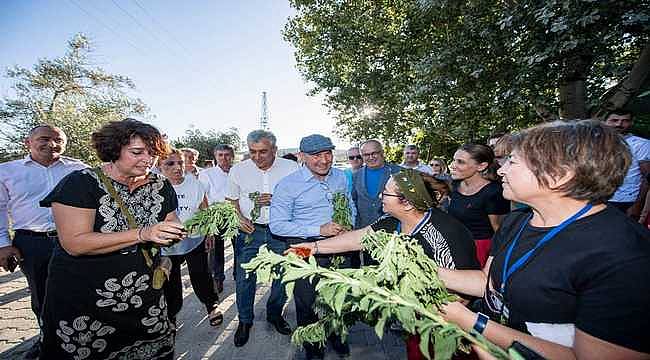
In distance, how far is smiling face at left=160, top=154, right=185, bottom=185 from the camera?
13.7 ft

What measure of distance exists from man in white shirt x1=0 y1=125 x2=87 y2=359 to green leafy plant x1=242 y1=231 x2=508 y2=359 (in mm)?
3621

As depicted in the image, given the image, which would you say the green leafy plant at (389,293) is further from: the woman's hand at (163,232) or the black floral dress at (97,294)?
the black floral dress at (97,294)

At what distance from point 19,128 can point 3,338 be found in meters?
17.2

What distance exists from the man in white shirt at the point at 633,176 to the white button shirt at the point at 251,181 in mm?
4667

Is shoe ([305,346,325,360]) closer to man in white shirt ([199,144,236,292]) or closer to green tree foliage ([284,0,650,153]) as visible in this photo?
man in white shirt ([199,144,236,292])

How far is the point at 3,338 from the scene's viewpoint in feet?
13.3

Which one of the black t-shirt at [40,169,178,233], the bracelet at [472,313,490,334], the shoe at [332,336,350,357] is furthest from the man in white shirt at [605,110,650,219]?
the black t-shirt at [40,169,178,233]

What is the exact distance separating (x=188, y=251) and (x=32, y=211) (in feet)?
5.73

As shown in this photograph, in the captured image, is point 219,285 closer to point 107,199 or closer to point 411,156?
point 107,199

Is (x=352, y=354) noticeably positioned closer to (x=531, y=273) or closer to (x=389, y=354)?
(x=389, y=354)

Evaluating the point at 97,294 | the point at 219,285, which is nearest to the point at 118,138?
the point at 97,294

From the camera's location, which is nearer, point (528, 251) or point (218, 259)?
point (528, 251)

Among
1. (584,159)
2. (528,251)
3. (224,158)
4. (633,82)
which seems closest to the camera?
(584,159)

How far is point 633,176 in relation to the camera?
448 centimetres
